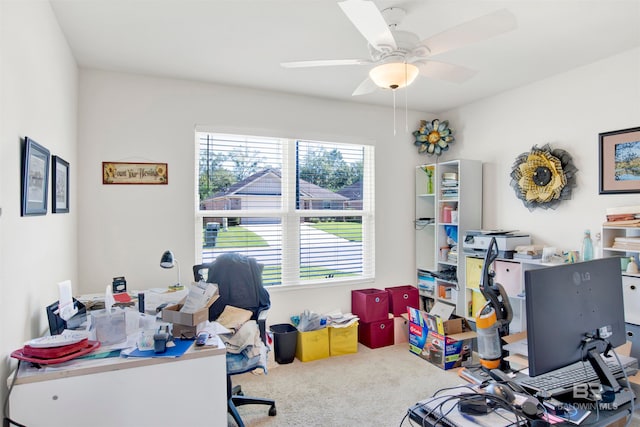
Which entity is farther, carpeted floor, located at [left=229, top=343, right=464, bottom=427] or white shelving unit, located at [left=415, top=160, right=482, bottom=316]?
white shelving unit, located at [left=415, top=160, right=482, bottom=316]

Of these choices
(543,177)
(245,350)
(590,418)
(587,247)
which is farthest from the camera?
(543,177)

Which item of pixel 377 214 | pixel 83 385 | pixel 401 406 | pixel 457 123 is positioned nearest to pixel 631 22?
pixel 457 123

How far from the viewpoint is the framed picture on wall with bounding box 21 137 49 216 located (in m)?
1.62

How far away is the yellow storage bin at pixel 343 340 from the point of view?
365cm

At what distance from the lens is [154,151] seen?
3283 mm

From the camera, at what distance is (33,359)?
1495mm

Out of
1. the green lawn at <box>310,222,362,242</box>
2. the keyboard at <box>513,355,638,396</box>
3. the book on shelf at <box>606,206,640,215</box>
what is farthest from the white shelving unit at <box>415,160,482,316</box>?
the keyboard at <box>513,355,638,396</box>

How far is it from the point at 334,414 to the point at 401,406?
20.1 inches

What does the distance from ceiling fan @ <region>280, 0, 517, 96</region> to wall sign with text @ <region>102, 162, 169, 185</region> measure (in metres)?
1.80

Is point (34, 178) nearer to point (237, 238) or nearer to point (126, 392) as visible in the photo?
point (126, 392)

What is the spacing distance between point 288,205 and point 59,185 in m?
2.01

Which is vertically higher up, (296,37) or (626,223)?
(296,37)

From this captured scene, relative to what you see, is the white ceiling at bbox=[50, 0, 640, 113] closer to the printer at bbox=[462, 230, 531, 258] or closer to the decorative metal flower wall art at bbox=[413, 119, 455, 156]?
the decorative metal flower wall art at bbox=[413, 119, 455, 156]

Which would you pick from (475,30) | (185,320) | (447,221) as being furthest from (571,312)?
(447,221)
